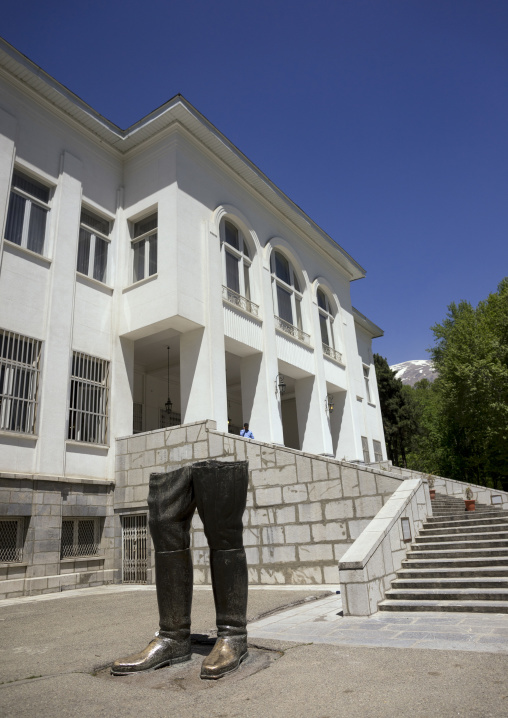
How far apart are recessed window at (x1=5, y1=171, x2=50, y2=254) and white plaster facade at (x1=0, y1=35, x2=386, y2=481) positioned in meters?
0.11

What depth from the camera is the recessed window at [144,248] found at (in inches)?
631

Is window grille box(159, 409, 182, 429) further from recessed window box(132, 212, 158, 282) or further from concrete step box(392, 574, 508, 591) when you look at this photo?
concrete step box(392, 574, 508, 591)

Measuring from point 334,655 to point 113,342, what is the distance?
40.4 ft

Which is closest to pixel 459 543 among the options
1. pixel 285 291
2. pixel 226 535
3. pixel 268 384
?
pixel 226 535

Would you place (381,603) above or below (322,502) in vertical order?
below

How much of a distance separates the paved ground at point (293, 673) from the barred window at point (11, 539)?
5.40 meters

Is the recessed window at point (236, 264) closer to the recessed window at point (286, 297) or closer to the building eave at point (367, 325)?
the recessed window at point (286, 297)

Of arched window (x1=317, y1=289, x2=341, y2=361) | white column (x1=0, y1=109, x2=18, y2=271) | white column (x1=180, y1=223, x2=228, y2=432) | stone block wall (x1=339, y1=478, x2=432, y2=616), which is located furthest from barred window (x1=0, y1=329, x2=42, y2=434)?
arched window (x1=317, y1=289, x2=341, y2=361)

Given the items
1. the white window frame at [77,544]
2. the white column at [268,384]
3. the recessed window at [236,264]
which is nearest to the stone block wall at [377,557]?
the white column at [268,384]

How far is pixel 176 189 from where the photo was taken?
51.3ft

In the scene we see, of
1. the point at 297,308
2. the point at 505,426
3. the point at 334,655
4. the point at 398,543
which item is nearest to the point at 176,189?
the point at 297,308

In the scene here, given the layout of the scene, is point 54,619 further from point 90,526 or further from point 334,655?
point 90,526

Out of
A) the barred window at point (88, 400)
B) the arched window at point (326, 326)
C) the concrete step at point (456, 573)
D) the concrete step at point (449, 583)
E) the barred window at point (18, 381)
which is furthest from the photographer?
the arched window at point (326, 326)

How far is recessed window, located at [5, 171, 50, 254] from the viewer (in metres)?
13.5
